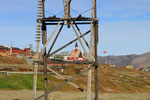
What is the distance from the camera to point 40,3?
548 inches

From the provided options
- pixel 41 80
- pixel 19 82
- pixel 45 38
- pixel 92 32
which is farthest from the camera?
pixel 41 80

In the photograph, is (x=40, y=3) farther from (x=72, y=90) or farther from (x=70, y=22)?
(x=72, y=90)

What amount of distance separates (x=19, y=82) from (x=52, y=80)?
26.7 feet

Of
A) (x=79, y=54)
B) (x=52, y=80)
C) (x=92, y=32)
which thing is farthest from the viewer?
(x=79, y=54)

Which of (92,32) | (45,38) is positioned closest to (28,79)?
(45,38)

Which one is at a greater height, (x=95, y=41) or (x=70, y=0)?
(x=70, y=0)

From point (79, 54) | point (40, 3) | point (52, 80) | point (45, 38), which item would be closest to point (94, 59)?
point (45, 38)

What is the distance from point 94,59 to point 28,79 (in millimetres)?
26189

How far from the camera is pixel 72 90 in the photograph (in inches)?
1465

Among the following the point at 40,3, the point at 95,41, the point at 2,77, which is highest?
the point at 40,3

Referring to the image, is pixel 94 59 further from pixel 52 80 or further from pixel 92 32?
pixel 52 80

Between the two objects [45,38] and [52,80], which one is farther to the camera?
[52,80]

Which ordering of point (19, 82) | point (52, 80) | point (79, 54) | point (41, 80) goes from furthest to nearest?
point (79, 54)
point (52, 80)
point (41, 80)
point (19, 82)

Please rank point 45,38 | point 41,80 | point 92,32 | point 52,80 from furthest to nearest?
1. point 52,80
2. point 41,80
3. point 45,38
4. point 92,32
